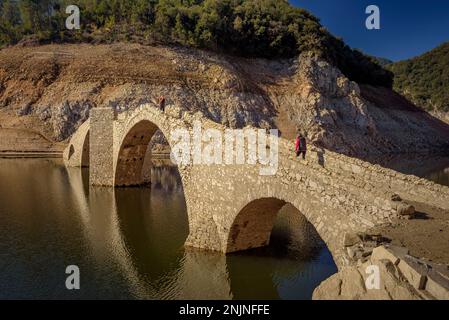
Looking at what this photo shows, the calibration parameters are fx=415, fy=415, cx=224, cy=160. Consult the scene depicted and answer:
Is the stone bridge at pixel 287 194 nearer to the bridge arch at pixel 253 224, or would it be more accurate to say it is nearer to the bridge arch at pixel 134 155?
the bridge arch at pixel 253 224

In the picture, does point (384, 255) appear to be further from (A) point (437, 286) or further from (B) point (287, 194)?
(B) point (287, 194)

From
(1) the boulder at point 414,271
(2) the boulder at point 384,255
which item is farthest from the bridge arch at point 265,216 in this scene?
(1) the boulder at point 414,271

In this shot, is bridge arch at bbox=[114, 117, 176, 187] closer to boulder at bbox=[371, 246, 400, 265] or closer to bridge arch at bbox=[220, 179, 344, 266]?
bridge arch at bbox=[220, 179, 344, 266]

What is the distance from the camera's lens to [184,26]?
57.5m

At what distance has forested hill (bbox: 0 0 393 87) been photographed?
53.9 meters

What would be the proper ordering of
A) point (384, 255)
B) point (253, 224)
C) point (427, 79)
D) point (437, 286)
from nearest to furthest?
point (437, 286), point (384, 255), point (253, 224), point (427, 79)

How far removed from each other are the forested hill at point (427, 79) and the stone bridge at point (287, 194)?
9267 centimetres

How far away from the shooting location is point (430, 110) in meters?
94.1

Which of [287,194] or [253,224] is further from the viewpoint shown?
[253,224]

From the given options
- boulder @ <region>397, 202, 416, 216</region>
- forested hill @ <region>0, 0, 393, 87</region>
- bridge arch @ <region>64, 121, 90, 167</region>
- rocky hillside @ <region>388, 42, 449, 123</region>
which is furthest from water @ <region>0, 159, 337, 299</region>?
rocky hillside @ <region>388, 42, 449, 123</region>

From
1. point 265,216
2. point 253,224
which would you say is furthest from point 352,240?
point 253,224

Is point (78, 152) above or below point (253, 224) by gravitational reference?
above

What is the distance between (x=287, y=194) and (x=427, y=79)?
347 feet

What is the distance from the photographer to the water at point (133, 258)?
11875 millimetres
